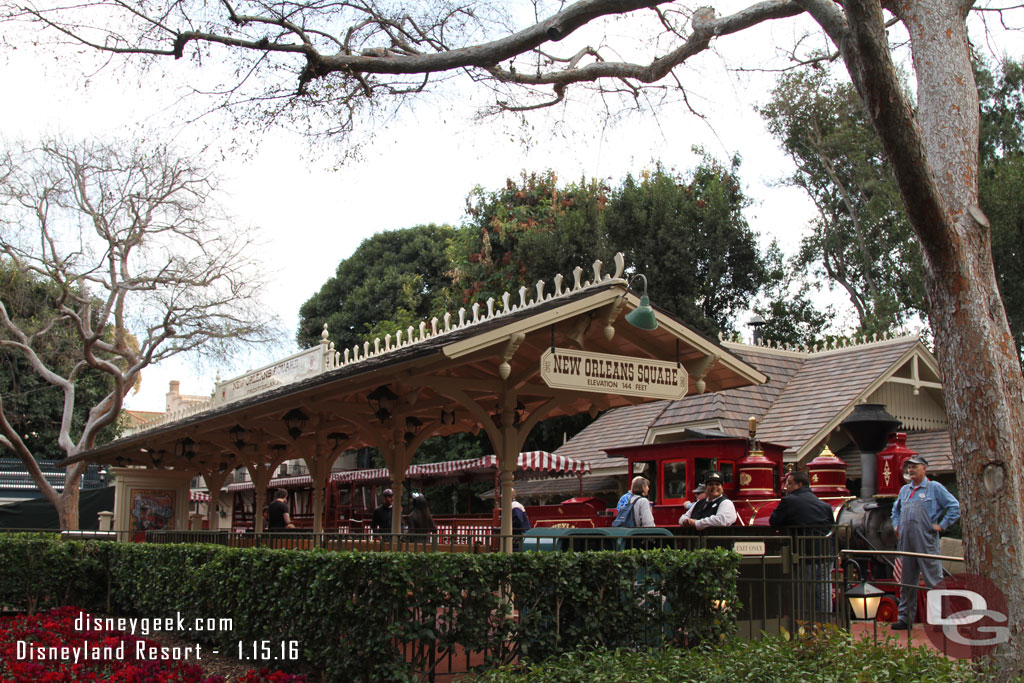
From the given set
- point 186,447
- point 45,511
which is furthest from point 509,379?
point 45,511

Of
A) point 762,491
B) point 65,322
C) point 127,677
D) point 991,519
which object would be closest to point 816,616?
point 991,519

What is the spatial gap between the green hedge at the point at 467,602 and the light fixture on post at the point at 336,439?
699 centimetres

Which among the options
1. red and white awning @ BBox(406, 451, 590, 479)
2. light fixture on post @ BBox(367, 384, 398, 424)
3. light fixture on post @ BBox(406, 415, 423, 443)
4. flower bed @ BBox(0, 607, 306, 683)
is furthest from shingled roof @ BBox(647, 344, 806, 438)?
flower bed @ BBox(0, 607, 306, 683)

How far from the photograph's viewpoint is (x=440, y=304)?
36.3 meters

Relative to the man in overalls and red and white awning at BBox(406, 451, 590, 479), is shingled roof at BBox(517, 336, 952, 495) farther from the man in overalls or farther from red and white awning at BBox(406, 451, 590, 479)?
the man in overalls

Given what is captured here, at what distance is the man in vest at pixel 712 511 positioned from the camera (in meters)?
9.94

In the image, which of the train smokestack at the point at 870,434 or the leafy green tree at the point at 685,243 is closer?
the train smokestack at the point at 870,434

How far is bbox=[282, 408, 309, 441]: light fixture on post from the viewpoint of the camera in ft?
45.2

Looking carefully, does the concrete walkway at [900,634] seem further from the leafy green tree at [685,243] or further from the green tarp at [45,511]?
the green tarp at [45,511]

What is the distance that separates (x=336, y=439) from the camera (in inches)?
665

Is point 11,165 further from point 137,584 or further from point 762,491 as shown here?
point 762,491

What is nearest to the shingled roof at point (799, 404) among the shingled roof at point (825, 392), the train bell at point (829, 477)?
the shingled roof at point (825, 392)

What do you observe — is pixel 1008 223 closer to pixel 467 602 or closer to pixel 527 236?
pixel 527 236

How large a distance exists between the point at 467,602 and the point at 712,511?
3.69 metres
